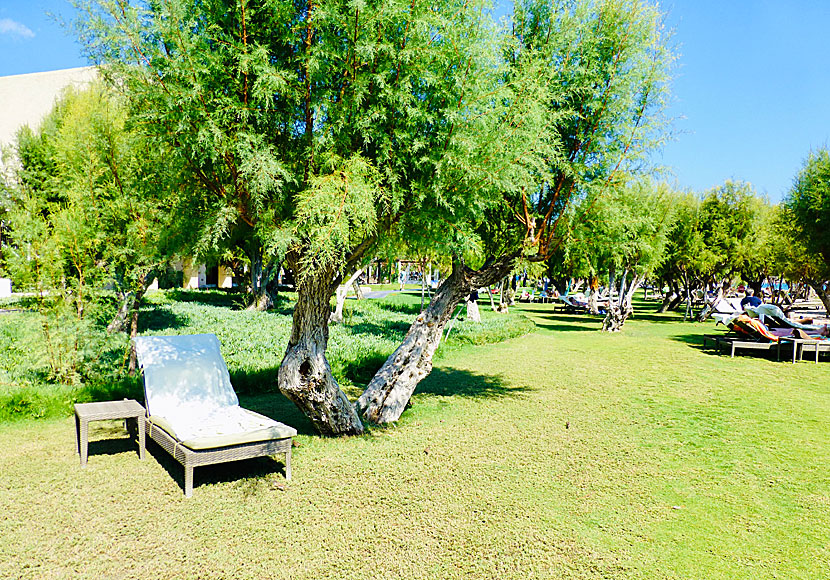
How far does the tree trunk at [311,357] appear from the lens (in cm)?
630

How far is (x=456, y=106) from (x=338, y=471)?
4228 mm

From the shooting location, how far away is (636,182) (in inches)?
320

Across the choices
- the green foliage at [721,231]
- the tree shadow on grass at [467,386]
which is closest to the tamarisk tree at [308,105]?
the tree shadow on grass at [467,386]

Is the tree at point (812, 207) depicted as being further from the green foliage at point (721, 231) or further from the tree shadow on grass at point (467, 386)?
the tree shadow on grass at point (467, 386)

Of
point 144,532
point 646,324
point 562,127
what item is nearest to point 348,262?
point 144,532

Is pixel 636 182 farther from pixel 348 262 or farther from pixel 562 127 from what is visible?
pixel 348 262

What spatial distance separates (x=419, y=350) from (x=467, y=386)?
2828 millimetres

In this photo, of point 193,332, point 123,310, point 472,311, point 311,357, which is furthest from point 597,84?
point 472,311

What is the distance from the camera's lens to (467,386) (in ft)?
34.5

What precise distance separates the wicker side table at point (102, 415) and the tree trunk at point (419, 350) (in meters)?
2.95

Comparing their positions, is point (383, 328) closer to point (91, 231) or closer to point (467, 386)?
point (467, 386)

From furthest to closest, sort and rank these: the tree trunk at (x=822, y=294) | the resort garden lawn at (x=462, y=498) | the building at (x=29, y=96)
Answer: the building at (x=29, y=96), the tree trunk at (x=822, y=294), the resort garden lawn at (x=462, y=498)

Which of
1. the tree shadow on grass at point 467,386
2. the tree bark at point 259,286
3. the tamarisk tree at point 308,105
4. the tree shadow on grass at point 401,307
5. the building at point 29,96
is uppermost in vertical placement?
the building at point 29,96

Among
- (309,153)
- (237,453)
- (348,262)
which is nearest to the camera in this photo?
(237,453)
